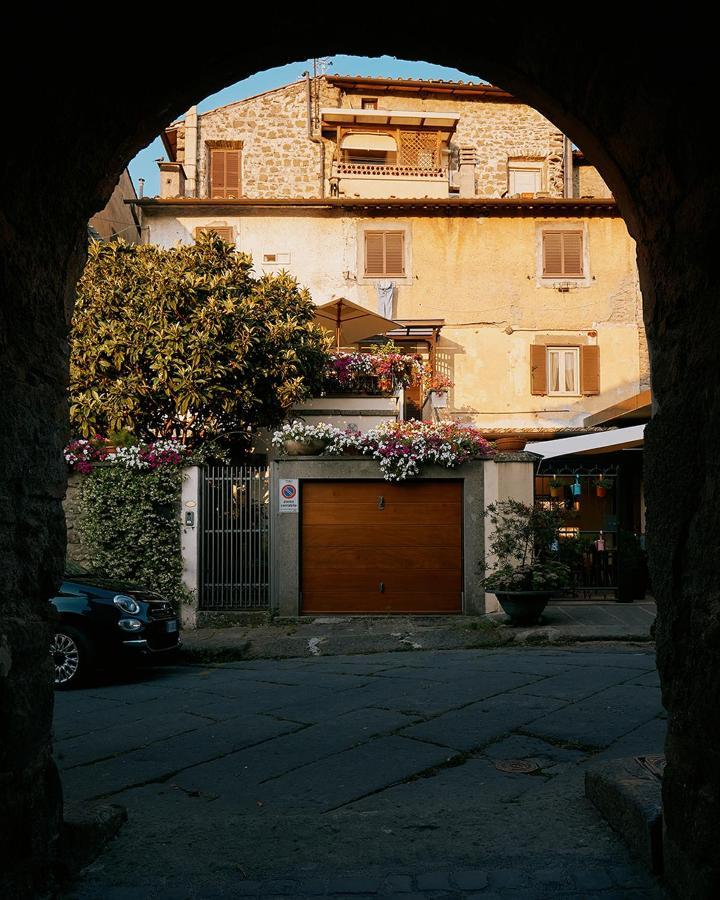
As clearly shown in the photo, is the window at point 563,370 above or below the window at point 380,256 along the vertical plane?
below

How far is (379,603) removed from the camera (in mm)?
12148

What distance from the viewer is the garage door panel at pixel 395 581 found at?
12148 millimetres

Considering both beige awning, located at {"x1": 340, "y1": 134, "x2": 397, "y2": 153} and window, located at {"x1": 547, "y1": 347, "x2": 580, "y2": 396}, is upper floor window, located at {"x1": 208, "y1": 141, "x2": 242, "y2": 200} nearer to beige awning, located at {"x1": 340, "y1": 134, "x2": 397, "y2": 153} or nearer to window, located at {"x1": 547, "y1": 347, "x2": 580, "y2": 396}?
beige awning, located at {"x1": 340, "y1": 134, "x2": 397, "y2": 153}

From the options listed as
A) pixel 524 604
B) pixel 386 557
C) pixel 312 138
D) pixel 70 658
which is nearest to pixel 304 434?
pixel 386 557

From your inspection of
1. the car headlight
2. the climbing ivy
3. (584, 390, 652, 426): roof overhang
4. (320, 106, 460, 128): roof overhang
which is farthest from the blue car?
(320, 106, 460, 128): roof overhang

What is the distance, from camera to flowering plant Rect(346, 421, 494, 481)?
12062 millimetres

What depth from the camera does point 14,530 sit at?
2832 millimetres

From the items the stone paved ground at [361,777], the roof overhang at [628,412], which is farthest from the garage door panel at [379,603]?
the roof overhang at [628,412]

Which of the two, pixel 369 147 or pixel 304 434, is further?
pixel 369 147

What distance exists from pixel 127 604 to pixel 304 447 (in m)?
4.41

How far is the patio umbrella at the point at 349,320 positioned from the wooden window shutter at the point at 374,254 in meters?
3.04

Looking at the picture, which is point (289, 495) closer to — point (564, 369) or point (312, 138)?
point (564, 369)

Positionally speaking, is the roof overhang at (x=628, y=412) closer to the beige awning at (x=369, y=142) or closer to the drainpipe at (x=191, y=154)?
the beige awning at (x=369, y=142)

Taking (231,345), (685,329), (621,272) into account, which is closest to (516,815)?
(685,329)
